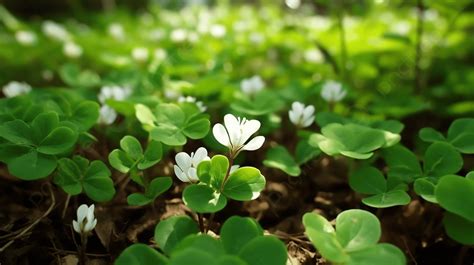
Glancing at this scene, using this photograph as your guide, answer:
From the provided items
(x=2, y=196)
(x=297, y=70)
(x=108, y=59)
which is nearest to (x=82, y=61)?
(x=108, y=59)

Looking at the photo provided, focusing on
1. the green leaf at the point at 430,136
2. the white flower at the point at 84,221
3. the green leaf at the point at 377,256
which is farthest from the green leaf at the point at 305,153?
the white flower at the point at 84,221

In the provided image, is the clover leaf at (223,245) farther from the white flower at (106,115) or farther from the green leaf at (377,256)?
the white flower at (106,115)

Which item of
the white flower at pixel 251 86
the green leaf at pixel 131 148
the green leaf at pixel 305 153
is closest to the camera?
the green leaf at pixel 131 148

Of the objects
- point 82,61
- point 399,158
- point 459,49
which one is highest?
point 399,158

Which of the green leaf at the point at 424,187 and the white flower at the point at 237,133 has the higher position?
the white flower at the point at 237,133

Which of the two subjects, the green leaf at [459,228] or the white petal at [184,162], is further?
the white petal at [184,162]

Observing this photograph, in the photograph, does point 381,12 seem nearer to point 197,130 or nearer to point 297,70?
point 297,70

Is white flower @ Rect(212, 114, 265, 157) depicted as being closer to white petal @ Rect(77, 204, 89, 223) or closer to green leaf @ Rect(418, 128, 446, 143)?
white petal @ Rect(77, 204, 89, 223)

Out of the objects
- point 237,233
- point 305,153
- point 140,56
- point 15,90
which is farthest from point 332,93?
point 15,90
